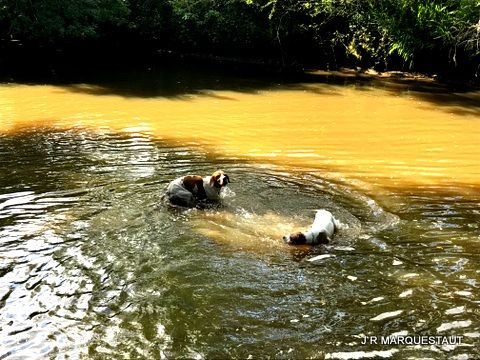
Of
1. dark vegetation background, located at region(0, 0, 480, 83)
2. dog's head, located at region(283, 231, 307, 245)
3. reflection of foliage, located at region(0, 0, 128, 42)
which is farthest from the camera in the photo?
reflection of foliage, located at region(0, 0, 128, 42)

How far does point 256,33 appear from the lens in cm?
2417

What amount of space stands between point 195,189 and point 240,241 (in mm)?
1558

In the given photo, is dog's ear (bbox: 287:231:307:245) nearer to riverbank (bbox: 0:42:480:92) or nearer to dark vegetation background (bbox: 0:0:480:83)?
dark vegetation background (bbox: 0:0:480:83)

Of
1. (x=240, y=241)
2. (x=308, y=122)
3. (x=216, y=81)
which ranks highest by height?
(x=216, y=81)

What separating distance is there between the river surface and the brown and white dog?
201 millimetres

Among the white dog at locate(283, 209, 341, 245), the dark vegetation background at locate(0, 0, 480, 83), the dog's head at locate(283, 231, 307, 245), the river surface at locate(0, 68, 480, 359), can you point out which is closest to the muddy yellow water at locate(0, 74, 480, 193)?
the river surface at locate(0, 68, 480, 359)

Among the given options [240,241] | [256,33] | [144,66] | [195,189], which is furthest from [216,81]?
[240,241]

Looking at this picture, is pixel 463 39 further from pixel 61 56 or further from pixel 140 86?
pixel 61 56

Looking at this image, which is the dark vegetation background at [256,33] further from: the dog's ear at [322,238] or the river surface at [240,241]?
the dog's ear at [322,238]

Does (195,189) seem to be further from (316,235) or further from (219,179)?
(316,235)

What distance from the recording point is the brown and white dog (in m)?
7.26

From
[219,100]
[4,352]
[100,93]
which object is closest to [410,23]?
[219,100]

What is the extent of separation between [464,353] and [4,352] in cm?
387

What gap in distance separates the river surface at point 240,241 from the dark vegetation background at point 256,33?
715 cm
